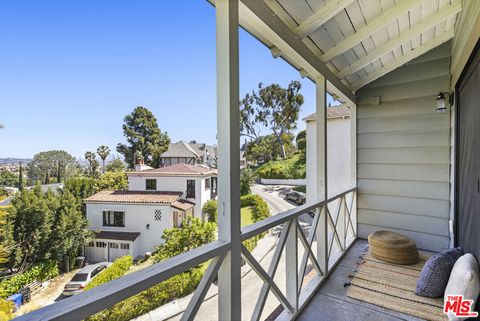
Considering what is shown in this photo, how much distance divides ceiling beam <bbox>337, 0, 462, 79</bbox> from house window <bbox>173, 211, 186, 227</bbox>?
14.6ft

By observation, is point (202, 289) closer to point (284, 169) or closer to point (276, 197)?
point (276, 197)

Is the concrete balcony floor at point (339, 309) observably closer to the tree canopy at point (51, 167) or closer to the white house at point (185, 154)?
the tree canopy at point (51, 167)

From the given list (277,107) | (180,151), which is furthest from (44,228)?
(277,107)

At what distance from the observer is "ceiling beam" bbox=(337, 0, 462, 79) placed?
6.89 ft

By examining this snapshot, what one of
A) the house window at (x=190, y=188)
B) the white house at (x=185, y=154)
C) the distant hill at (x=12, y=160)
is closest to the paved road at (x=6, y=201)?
the distant hill at (x=12, y=160)

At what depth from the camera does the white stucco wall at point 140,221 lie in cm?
412

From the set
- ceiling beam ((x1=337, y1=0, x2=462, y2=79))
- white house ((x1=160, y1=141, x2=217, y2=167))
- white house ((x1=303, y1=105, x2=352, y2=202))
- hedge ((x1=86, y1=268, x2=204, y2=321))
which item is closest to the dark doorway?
ceiling beam ((x1=337, y1=0, x2=462, y2=79))

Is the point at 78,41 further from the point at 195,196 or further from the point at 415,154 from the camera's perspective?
the point at 415,154

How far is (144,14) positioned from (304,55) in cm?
202

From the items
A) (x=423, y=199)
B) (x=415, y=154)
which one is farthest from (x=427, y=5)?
(x=423, y=199)

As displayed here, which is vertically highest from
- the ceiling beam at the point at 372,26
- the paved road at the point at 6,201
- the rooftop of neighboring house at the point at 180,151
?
the ceiling beam at the point at 372,26

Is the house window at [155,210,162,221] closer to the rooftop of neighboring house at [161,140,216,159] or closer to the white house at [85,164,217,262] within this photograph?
the white house at [85,164,217,262]

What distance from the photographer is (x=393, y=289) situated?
7.47ft

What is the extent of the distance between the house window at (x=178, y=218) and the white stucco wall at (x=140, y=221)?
0.15 metres
